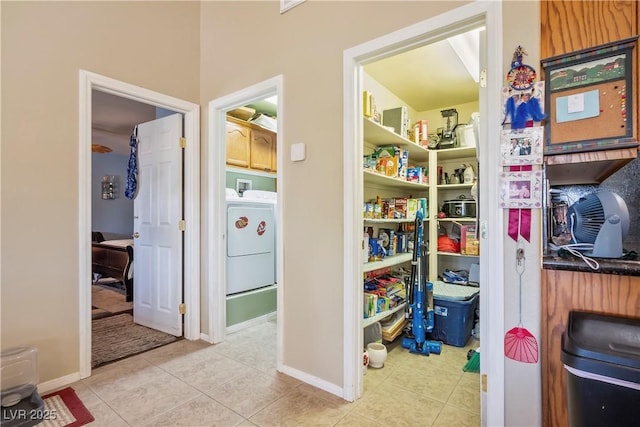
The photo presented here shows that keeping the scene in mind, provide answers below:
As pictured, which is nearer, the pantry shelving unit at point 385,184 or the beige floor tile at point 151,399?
the beige floor tile at point 151,399

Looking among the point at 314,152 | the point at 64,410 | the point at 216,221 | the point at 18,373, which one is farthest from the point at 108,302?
the point at 314,152

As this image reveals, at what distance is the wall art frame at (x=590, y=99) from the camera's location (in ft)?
3.74

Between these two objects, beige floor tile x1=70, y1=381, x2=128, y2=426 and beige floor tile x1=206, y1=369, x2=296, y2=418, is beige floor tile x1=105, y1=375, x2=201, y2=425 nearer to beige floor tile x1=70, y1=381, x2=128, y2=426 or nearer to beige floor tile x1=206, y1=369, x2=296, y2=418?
beige floor tile x1=70, y1=381, x2=128, y2=426

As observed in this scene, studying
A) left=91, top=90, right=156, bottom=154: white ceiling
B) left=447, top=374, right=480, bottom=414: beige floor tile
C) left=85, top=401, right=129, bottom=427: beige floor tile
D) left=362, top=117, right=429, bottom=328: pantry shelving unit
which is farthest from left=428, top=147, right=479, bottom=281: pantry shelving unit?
left=91, top=90, right=156, bottom=154: white ceiling

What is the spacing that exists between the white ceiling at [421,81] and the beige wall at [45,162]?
1.10 meters

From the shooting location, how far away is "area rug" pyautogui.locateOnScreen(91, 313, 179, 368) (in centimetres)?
252

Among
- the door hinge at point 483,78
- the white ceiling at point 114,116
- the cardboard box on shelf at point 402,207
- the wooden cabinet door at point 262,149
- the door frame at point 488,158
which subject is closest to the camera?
the door frame at point 488,158

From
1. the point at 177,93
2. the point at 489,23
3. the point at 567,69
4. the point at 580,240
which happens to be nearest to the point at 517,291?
the point at 580,240

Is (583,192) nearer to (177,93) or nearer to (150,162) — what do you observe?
(177,93)

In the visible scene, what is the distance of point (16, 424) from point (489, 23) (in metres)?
3.12

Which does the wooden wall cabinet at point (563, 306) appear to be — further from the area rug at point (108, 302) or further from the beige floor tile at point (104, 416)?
the area rug at point (108, 302)

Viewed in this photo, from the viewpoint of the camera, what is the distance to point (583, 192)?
5.00ft

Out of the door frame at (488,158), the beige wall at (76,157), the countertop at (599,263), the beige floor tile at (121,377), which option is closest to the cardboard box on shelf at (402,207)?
the beige wall at (76,157)

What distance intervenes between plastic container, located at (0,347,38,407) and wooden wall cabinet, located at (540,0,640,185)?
3001 millimetres
